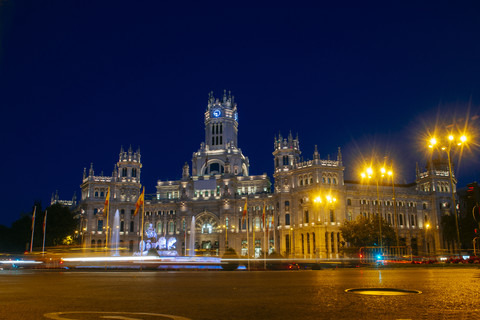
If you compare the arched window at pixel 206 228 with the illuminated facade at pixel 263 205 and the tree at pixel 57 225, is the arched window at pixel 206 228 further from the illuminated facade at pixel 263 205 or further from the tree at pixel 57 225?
the tree at pixel 57 225

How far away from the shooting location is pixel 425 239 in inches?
3925

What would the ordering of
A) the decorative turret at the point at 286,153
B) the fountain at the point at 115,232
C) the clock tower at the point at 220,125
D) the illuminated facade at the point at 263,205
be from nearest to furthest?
the illuminated facade at the point at 263,205
the decorative turret at the point at 286,153
the fountain at the point at 115,232
the clock tower at the point at 220,125

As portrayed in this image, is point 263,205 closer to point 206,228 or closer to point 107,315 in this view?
point 206,228

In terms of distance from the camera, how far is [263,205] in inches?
3841

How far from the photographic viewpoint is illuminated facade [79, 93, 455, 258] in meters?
91.2

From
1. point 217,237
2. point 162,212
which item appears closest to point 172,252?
point 217,237

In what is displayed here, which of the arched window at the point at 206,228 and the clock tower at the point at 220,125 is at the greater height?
the clock tower at the point at 220,125

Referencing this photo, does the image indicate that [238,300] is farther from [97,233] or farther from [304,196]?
[97,233]

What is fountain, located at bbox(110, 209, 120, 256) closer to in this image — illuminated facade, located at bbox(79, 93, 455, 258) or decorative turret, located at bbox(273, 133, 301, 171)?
illuminated facade, located at bbox(79, 93, 455, 258)

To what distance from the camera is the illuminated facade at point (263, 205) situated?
91188 mm

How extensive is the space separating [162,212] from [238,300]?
102227 millimetres

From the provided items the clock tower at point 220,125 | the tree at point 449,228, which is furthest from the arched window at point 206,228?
the tree at point 449,228

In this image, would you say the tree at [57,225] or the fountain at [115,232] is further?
the fountain at [115,232]

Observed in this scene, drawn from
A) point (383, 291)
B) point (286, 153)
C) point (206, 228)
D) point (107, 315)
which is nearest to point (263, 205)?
point (286, 153)
